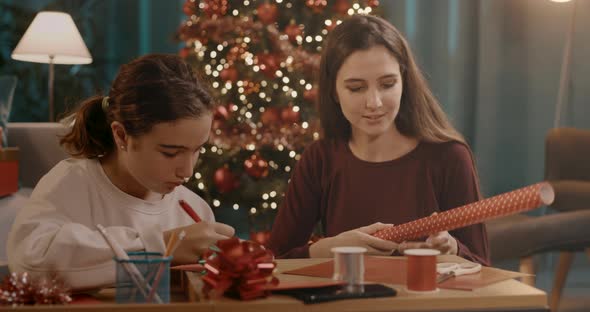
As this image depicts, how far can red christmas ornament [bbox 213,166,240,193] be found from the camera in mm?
4172

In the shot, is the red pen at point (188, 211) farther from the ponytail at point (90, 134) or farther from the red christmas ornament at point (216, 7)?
the red christmas ornament at point (216, 7)

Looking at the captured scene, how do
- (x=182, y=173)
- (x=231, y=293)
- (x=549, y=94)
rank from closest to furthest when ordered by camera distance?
(x=231, y=293)
(x=182, y=173)
(x=549, y=94)

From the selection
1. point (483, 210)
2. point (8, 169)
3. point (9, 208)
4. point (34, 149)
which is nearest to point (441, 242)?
point (483, 210)

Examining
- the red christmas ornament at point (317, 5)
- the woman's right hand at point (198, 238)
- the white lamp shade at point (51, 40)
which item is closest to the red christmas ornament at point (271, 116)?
the red christmas ornament at point (317, 5)

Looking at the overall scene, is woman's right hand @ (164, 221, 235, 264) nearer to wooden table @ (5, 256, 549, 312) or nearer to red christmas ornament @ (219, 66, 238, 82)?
wooden table @ (5, 256, 549, 312)

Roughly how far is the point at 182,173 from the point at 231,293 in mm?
367

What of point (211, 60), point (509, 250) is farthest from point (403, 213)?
point (211, 60)

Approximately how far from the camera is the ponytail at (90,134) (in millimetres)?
1620

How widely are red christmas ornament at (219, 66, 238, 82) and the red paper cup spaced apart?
2.98 m

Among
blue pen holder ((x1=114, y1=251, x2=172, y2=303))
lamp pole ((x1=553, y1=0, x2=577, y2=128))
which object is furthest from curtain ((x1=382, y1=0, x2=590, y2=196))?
blue pen holder ((x1=114, y1=251, x2=172, y2=303))

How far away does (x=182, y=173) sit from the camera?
148 centimetres

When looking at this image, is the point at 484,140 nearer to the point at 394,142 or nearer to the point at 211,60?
the point at 211,60

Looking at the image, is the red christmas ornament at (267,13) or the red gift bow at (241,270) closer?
the red gift bow at (241,270)

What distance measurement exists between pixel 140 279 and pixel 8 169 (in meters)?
2.41
